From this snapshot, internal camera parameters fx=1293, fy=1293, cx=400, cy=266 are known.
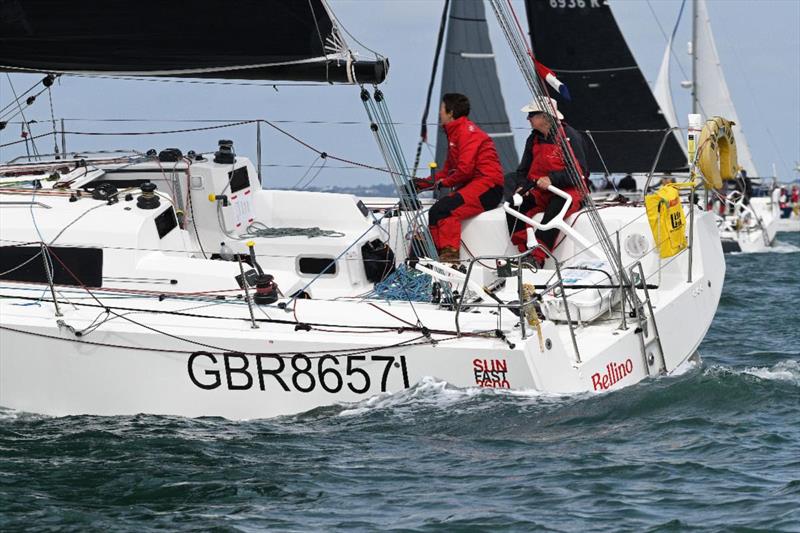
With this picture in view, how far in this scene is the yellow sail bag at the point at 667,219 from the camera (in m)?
8.97

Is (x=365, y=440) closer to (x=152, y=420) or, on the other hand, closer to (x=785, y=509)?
(x=152, y=420)

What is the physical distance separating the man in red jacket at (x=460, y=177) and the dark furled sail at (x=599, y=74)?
13.3 metres

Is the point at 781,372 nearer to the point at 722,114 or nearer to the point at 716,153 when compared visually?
the point at 716,153

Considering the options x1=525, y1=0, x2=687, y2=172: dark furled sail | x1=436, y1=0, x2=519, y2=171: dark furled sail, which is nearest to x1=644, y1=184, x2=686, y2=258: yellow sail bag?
x1=436, y1=0, x2=519, y2=171: dark furled sail

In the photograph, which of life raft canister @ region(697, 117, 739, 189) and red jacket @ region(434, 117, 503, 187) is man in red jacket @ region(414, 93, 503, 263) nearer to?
red jacket @ region(434, 117, 503, 187)

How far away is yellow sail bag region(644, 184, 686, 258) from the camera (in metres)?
8.97

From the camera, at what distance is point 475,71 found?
67.7 feet

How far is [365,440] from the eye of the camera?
696 centimetres

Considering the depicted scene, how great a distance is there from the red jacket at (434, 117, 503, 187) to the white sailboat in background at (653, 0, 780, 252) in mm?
18101

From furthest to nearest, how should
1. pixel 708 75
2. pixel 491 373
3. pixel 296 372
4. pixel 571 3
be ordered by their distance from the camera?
1. pixel 708 75
2. pixel 571 3
3. pixel 296 372
4. pixel 491 373

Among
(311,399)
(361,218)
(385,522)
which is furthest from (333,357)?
(361,218)

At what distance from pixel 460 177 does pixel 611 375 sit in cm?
220

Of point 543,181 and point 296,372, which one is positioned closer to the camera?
point 296,372

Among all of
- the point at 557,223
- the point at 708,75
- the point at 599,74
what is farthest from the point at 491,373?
the point at 708,75
